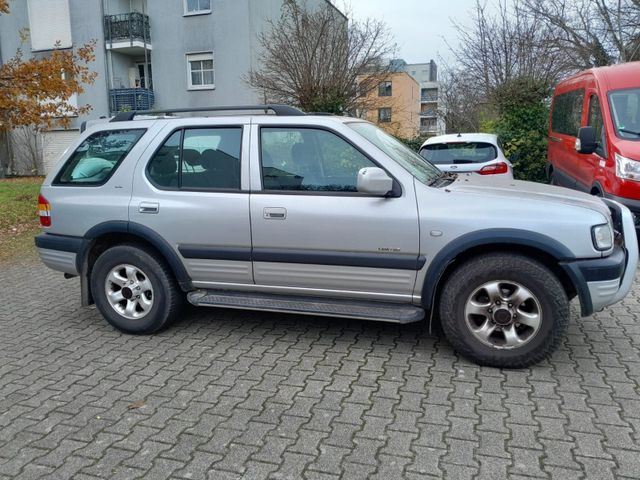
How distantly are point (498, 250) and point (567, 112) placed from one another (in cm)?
689

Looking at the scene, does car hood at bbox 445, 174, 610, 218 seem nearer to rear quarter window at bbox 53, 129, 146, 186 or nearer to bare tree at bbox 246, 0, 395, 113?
rear quarter window at bbox 53, 129, 146, 186

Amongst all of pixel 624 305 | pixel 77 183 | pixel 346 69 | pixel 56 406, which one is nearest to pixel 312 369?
pixel 56 406

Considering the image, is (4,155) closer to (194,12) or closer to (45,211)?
(194,12)

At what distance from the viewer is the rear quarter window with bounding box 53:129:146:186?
179 inches

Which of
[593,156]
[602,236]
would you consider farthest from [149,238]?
[593,156]

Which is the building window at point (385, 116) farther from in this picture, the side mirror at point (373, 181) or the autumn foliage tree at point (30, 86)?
the side mirror at point (373, 181)

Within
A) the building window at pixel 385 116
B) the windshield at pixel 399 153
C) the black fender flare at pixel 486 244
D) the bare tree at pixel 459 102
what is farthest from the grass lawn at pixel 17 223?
the bare tree at pixel 459 102

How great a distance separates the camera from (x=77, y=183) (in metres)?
4.66

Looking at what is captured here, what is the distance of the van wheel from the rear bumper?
3.09 meters

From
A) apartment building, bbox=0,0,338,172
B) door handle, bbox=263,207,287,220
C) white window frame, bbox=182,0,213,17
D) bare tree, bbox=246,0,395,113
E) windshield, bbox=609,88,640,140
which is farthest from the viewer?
white window frame, bbox=182,0,213,17

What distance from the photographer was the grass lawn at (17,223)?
868 cm

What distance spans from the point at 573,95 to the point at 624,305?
5.15 metres

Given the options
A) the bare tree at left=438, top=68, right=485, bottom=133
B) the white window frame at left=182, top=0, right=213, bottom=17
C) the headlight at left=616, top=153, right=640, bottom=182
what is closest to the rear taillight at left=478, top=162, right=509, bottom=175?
the headlight at left=616, top=153, right=640, bottom=182

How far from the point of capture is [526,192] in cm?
388
